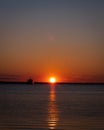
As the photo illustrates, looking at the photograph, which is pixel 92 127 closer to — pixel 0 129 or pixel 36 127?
pixel 36 127

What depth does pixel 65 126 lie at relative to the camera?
31281 millimetres

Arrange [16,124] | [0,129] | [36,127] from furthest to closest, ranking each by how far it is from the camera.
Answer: [16,124] < [36,127] < [0,129]

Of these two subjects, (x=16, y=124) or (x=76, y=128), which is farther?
(x=16, y=124)

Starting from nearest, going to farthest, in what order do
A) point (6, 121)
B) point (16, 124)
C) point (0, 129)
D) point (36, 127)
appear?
point (0, 129) < point (36, 127) < point (16, 124) < point (6, 121)

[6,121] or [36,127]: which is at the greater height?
[6,121]

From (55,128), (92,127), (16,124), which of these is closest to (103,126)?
(92,127)

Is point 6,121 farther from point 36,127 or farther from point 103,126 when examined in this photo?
point 103,126

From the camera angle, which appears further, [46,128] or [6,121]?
[6,121]

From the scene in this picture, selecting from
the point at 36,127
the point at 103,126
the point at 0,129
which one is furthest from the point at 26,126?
the point at 103,126

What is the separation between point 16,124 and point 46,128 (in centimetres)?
375

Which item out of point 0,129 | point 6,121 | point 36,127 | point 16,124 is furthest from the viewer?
point 6,121

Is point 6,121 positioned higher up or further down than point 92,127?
higher up

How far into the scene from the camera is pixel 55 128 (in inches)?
1163

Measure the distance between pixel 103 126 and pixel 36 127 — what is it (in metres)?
4.57
